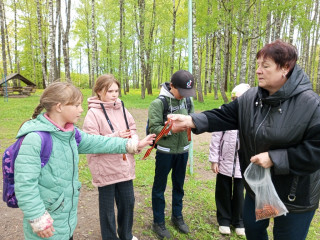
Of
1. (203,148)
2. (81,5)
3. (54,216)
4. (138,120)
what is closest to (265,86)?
(54,216)

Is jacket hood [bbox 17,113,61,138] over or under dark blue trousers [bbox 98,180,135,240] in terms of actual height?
over

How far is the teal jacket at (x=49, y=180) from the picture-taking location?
1771 mm

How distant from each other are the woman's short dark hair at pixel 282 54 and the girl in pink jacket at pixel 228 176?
151 cm

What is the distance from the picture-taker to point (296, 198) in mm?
1954

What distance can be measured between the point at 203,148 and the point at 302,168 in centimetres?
620

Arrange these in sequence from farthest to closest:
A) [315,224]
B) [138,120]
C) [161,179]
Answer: [138,120]
[315,224]
[161,179]

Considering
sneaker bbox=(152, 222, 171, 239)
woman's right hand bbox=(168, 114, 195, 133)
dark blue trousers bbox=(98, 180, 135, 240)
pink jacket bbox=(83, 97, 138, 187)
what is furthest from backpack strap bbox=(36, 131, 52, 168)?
sneaker bbox=(152, 222, 171, 239)

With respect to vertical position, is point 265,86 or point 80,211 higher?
point 265,86

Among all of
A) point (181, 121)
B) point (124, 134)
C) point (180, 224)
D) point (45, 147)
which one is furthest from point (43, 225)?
point (180, 224)

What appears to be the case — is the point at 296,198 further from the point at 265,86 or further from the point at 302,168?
the point at 265,86

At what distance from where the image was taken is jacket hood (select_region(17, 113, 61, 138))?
1835mm

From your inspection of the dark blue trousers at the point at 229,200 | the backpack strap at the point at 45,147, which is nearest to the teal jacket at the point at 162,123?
the dark blue trousers at the point at 229,200

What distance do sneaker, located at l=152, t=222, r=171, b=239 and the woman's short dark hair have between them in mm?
2563

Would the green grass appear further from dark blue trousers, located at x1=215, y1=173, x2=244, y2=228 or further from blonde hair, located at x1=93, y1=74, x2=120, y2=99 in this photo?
blonde hair, located at x1=93, y1=74, x2=120, y2=99
